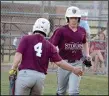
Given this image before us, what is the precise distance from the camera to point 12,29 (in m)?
15.0

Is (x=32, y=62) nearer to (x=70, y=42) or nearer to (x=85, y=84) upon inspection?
(x=70, y=42)

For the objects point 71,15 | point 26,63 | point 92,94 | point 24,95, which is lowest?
point 92,94

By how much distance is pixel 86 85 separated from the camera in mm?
11734

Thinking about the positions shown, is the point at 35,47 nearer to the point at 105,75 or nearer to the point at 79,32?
the point at 79,32

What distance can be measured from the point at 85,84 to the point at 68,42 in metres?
4.22

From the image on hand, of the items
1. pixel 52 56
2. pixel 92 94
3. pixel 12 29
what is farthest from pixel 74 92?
pixel 12 29

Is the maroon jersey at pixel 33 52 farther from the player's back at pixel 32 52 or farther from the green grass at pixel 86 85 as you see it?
the green grass at pixel 86 85

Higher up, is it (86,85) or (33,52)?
(33,52)

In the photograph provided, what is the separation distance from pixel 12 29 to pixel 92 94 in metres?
5.43

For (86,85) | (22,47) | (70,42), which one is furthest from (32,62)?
(86,85)

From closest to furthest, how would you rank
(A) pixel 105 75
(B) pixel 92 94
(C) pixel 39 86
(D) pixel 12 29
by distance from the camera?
(C) pixel 39 86 < (B) pixel 92 94 < (A) pixel 105 75 < (D) pixel 12 29

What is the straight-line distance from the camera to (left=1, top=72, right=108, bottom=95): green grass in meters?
10.7

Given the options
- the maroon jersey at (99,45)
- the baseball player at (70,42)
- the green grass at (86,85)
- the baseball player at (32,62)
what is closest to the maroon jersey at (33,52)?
the baseball player at (32,62)

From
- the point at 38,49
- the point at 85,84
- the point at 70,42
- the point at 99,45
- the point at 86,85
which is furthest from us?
the point at 99,45
